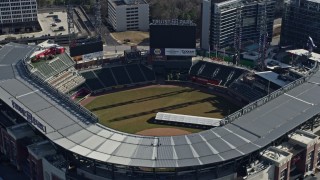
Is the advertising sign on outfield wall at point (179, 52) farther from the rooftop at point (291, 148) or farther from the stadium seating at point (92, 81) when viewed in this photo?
the rooftop at point (291, 148)

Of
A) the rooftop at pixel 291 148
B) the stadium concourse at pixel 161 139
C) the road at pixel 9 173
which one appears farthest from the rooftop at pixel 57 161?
the rooftop at pixel 291 148

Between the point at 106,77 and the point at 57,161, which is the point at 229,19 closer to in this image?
the point at 106,77

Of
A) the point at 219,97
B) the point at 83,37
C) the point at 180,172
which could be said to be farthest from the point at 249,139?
the point at 83,37

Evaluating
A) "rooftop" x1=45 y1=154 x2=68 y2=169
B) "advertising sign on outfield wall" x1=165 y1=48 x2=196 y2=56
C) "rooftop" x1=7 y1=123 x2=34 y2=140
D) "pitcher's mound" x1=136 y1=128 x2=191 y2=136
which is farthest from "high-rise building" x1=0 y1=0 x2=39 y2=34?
"rooftop" x1=45 y1=154 x2=68 y2=169

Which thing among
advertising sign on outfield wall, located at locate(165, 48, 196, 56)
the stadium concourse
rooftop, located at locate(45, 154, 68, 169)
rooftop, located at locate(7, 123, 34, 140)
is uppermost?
advertising sign on outfield wall, located at locate(165, 48, 196, 56)

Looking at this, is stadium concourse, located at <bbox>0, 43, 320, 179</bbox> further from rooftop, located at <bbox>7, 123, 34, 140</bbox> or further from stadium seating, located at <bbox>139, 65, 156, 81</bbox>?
stadium seating, located at <bbox>139, 65, 156, 81</bbox>
